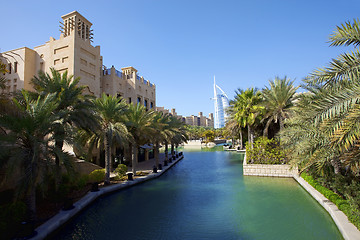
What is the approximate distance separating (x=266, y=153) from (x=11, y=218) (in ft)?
59.4

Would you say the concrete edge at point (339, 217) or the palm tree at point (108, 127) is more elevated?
the palm tree at point (108, 127)

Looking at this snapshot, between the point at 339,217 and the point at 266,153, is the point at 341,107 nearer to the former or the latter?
the point at 339,217

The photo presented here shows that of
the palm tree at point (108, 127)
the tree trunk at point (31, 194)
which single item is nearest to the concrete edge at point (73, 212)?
the tree trunk at point (31, 194)

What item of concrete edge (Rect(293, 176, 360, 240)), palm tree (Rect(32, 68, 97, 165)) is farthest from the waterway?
palm tree (Rect(32, 68, 97, 165))

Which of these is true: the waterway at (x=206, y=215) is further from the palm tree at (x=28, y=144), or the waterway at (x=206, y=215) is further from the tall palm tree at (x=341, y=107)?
the tall palm tree at (x=341, y=107)

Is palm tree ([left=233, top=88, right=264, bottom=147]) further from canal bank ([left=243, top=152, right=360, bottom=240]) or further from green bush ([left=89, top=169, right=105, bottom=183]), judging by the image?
green bush ([left=89, top=169, right=105, bottom=183])

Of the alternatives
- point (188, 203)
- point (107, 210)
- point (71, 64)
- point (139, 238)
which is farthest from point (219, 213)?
point (71, 64)

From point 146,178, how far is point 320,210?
11.9 metres

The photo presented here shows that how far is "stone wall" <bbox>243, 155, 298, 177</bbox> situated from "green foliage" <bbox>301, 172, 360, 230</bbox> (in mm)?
4228

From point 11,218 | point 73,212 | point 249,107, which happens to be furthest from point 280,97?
point 11,218

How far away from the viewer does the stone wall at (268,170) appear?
17750mm

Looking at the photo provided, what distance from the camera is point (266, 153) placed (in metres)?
19.2

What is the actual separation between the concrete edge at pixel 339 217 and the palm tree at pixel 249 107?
11506mm

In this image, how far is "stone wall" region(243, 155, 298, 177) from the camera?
17.8 meters
